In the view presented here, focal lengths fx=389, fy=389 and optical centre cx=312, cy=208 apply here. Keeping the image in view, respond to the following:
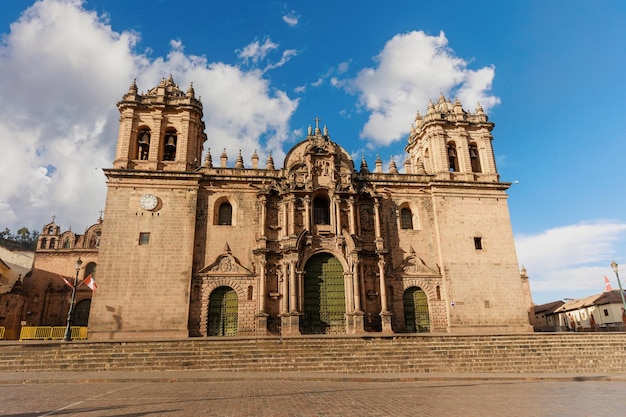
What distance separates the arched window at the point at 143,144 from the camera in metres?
25.0

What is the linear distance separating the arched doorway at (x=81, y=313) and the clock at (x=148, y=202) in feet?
47.0

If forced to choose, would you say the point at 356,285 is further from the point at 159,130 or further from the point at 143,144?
the point at 143,144

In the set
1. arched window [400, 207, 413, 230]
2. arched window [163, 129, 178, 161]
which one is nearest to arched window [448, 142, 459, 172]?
arched window [400, 207, 413, 230]

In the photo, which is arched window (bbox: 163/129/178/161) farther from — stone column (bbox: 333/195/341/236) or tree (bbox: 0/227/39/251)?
tree (bbox: 0/227/39/251)

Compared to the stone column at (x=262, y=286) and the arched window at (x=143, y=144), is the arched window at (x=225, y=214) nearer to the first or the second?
the stone column at (x=262, y=286)

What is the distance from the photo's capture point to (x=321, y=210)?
25.3 metres

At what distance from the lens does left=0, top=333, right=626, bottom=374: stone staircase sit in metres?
15.1

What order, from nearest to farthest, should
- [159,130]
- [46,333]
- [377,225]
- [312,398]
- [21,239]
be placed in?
[312,398] < [46,333] < [377,225] < [159,130] < [21,239]

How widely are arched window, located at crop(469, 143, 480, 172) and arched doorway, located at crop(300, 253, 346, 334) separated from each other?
41.8 ft

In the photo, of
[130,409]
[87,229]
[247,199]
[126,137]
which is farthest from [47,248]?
[130,409]

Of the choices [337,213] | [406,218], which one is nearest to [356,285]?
[337,213]

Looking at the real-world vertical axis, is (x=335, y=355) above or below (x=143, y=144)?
below

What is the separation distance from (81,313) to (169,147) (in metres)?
16.5

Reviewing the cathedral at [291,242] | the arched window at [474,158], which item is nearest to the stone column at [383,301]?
the cathedral at [291,242]
